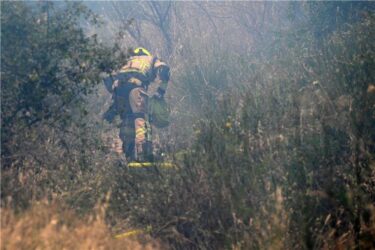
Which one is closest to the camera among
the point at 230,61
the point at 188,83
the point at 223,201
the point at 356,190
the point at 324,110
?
the point at 356,190

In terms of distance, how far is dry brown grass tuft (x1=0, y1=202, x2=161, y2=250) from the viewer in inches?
134

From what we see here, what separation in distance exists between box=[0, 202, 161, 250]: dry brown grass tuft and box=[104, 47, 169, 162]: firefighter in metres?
3.99

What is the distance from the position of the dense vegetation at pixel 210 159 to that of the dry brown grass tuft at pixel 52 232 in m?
0.05

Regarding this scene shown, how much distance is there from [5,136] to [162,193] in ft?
7.15

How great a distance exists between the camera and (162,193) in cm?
488

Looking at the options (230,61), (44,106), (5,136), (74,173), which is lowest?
(74,173)

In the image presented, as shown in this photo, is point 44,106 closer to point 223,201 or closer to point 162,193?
point 162,193

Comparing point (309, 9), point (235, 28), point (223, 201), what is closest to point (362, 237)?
point (223, 201)

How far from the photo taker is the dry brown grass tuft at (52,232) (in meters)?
3.41

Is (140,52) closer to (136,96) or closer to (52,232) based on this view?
(136,96)

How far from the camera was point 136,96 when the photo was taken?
8.61 metres

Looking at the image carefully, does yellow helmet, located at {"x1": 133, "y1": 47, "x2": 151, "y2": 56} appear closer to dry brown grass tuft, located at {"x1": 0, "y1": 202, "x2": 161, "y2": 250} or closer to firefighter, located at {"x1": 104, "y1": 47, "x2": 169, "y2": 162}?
firefighter, located at {"x1": 104, "y1": 47, "x2": 169, "y2": 162}

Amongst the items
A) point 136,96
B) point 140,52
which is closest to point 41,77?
point 136,96

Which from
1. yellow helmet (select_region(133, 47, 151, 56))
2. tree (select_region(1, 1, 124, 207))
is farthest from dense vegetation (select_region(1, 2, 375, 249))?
yellow helmet (select_region(133, 47, 151, 56))
